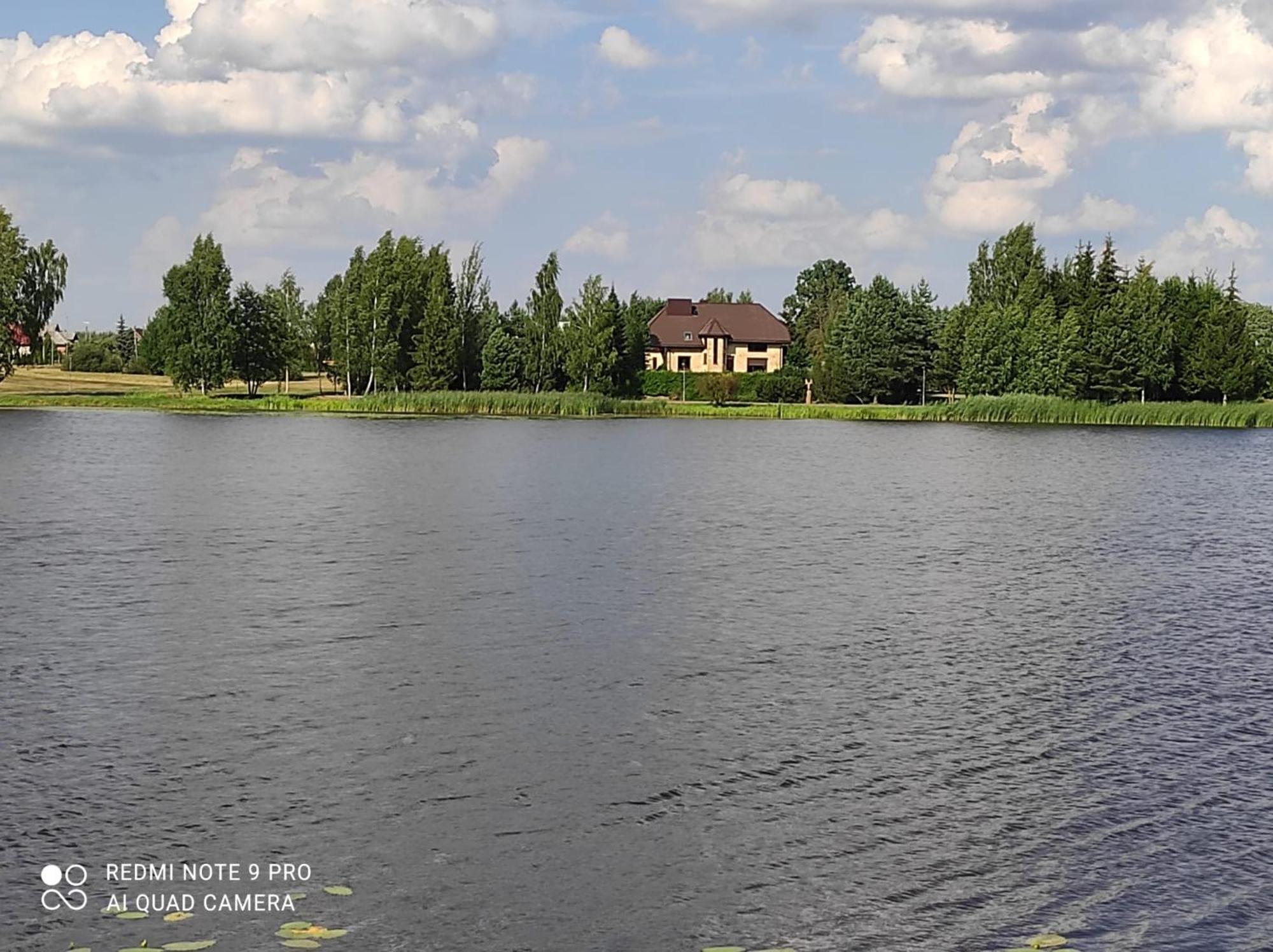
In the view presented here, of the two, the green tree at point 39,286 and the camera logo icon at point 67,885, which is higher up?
the green tree at point 39,286

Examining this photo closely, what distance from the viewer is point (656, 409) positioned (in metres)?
85.4

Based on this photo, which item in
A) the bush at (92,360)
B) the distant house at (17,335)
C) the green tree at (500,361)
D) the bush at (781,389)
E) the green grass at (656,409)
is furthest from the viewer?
the bush at (92,360)

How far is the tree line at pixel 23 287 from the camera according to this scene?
8450 cm

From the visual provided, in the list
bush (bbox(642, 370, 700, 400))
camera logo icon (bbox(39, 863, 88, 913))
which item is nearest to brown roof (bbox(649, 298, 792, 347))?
bush (bbox(642, 370, 700, 400))

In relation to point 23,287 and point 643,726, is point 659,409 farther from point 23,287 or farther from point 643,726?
point 643,726

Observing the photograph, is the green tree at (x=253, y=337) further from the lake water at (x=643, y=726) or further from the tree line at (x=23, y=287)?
the lake water at (x=643, y=726)

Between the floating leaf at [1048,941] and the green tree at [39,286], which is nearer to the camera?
the floating leaf at [1048,941]

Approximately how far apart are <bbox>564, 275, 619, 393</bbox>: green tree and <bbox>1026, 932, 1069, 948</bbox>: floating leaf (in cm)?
7985

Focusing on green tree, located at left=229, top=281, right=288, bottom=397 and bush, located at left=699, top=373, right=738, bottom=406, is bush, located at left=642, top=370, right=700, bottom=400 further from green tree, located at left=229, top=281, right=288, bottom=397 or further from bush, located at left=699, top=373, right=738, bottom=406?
green tree, located at left=229, top=281, right=288, bottom=397

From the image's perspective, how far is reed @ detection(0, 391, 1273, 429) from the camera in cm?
8175

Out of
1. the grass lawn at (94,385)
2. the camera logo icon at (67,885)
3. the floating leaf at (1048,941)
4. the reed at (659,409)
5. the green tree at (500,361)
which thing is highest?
A: the green tree at (500,361)

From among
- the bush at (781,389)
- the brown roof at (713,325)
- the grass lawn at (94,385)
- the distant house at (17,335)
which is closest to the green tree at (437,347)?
the grass lawn at (94,385)

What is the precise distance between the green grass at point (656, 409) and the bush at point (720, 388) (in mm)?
7778

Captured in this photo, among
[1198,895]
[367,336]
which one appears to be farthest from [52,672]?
[367,336]
